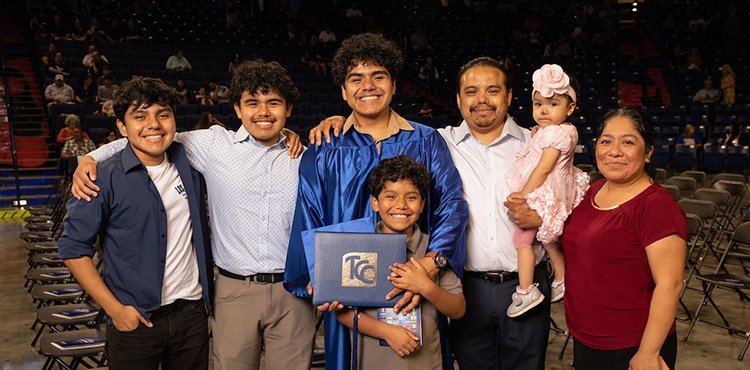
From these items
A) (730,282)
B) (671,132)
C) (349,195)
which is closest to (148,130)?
(349,195)

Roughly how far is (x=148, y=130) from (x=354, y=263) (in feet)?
2.99

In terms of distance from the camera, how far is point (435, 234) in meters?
2.42

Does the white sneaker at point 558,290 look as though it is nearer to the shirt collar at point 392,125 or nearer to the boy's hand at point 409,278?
the boy's hand at point 409,278

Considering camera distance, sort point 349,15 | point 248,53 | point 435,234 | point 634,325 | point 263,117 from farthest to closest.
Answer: point 349,15, point 248,53, point 263,117, point 435,234, point 634,325

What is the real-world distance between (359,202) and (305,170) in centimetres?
24

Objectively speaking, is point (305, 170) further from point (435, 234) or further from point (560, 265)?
point (560, 265)

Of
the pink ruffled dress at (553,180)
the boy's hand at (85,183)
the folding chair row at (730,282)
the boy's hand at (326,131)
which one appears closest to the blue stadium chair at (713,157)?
the folding chair row at (730,282)

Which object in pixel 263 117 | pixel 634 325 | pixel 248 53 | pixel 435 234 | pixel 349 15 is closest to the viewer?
pixel 634 325

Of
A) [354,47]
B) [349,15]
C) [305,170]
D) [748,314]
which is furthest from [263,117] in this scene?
[349,15]

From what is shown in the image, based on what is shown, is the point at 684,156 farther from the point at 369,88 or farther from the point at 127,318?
the point at 127,318

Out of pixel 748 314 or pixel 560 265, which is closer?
pixel 560 265

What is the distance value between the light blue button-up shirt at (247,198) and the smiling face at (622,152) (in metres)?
1.15

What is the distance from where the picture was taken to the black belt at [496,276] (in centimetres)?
268

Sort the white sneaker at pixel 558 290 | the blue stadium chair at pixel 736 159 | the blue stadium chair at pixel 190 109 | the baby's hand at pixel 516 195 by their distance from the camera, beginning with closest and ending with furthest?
the baby's hand at pixel 516 195 → the white sneaker at pixel 558 290 → the blue stadium chair at pixel 190 109 → the blue stadium chair at pixel 736 159
